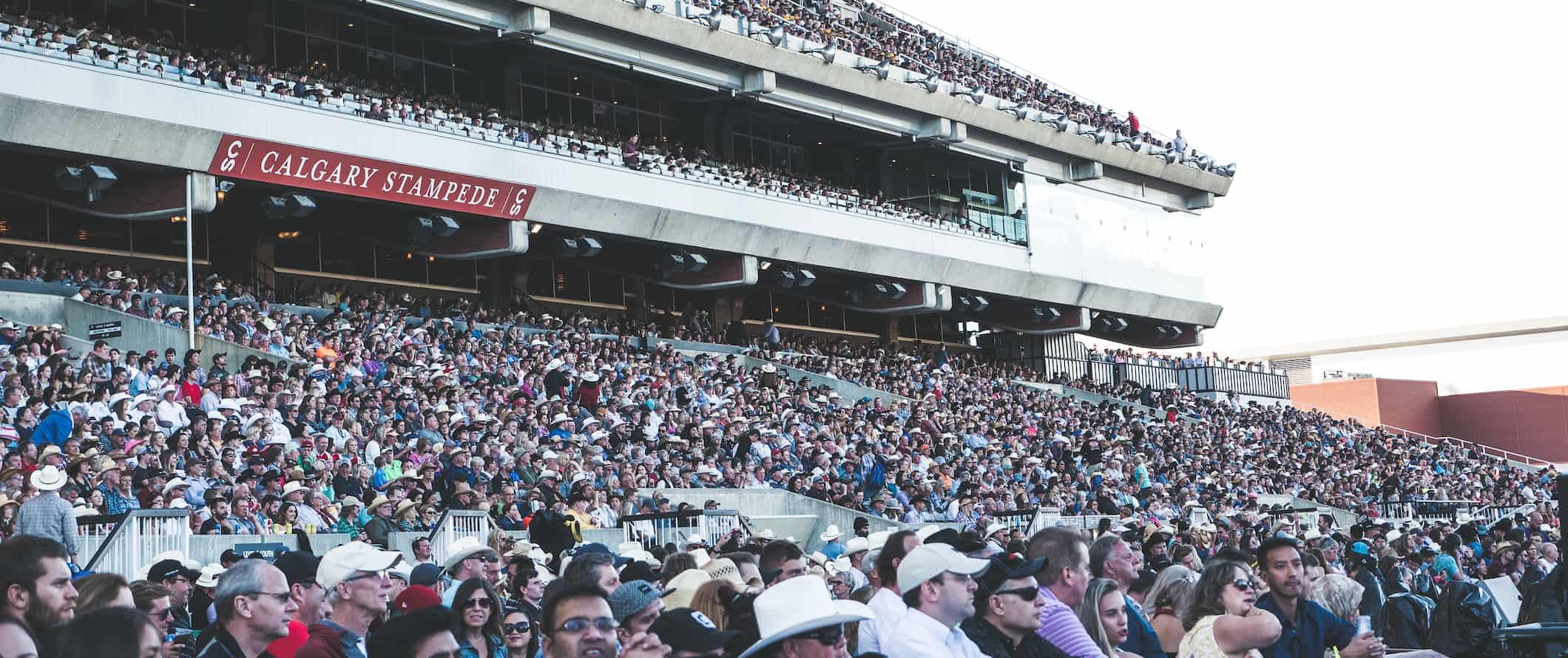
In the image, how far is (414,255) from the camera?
35.9 m

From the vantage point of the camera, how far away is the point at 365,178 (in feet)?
96.7

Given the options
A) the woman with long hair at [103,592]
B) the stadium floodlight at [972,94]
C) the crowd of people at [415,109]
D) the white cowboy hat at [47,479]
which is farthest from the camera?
the stadium floodlight at [972,94]

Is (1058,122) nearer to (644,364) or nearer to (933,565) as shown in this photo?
(644,364)

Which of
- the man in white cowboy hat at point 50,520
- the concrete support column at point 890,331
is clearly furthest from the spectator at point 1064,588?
the concrete support column at point 890,331

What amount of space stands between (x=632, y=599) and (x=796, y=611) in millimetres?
1462

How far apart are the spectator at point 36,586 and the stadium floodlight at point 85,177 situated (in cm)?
2194

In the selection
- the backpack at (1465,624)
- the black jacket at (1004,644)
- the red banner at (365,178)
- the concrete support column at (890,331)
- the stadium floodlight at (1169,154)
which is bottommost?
the backpack at (1465,624)

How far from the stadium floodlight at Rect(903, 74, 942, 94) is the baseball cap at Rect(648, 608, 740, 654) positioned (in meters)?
38.0

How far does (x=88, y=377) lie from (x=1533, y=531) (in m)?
17.8

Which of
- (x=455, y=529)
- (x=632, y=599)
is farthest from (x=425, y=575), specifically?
(x=455, y=529)

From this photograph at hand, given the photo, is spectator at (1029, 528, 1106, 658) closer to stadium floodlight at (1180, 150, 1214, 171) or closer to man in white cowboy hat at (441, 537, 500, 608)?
man in white cowboy hat at (441, 537, 500, 608)

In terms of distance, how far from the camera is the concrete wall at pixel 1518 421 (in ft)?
201

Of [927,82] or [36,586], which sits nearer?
[36,586]

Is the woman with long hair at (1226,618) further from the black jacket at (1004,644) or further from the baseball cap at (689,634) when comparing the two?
the baseball cap at (689,634)
